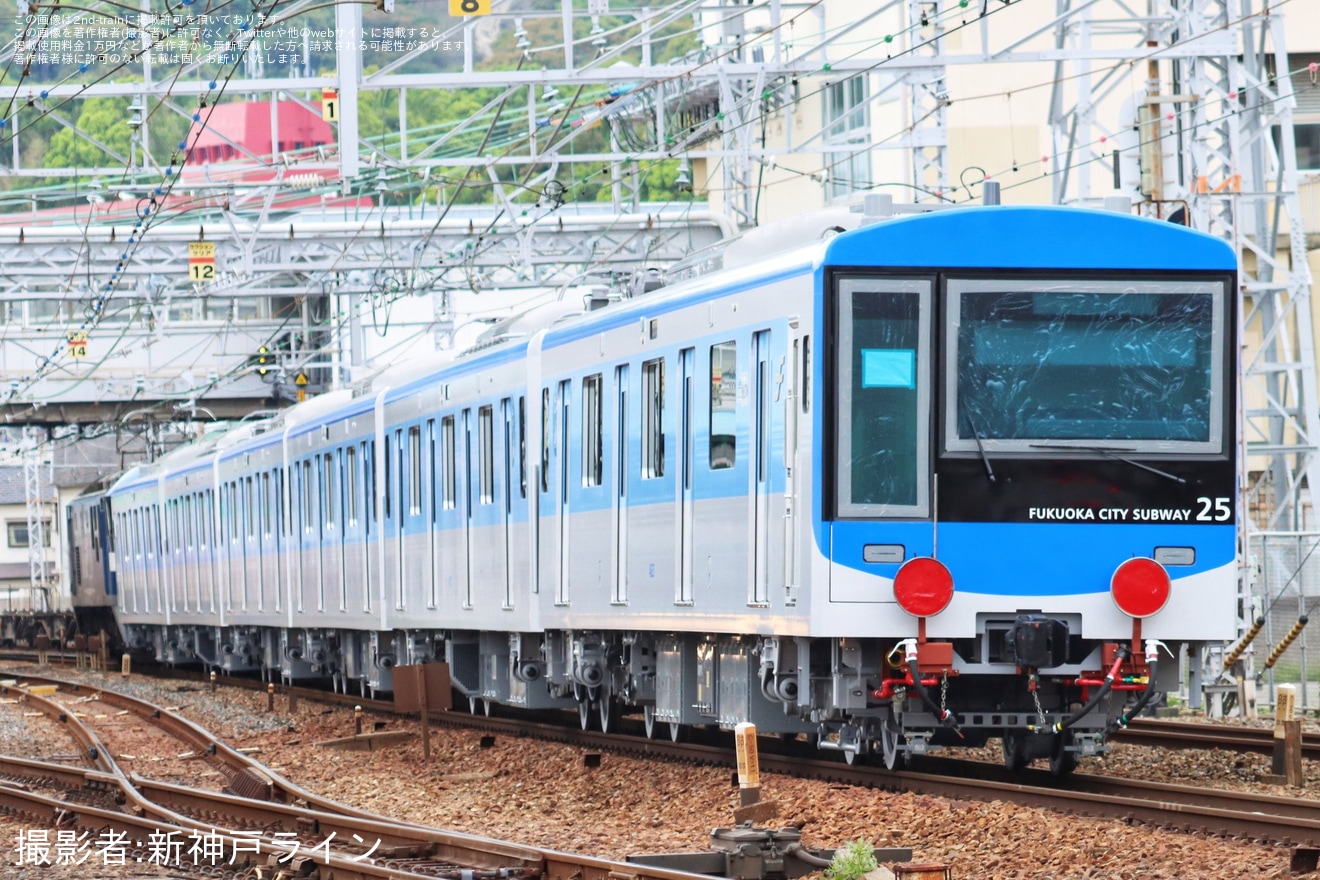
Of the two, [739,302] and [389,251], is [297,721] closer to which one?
[739,302]

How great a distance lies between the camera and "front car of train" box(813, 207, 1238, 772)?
11.2 metres

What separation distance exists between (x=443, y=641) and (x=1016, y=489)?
32.2 feet

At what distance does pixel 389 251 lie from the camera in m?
35.2

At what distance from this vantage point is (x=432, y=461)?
62.9ft

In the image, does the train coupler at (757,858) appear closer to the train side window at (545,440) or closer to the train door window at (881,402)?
the train door window at (881,402)

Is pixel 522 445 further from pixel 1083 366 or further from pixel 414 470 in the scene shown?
pixel 1083 366

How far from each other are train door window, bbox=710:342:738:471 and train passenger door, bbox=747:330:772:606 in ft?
0.98

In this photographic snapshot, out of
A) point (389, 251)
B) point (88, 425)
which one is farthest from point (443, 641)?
point (88, 425)

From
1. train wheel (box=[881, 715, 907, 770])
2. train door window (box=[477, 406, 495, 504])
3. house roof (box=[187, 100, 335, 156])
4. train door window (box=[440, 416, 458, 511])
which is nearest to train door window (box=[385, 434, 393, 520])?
train door window (box=[440, 416, 458, 511])

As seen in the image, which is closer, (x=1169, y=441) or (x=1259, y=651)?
(x=1169, y=441)

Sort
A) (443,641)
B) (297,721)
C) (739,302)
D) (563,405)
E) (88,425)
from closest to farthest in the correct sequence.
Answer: (739,302) → (563,405) → (443,641) → (297,721) → (88,425)

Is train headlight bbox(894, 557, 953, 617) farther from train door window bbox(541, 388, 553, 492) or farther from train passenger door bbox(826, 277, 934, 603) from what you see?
train door window bbox(541, 388, 553, 492)

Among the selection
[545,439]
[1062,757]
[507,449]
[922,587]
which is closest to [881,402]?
[922,587]

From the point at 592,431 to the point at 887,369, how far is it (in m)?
4.01
